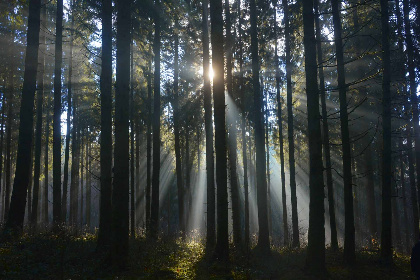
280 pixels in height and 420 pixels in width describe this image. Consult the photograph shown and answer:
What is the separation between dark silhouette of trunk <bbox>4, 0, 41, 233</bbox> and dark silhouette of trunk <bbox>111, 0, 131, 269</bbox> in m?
4.70

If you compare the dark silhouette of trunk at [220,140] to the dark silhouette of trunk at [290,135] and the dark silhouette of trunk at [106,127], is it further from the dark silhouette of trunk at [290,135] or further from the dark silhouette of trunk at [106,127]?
the dark silhouette of trunk at [290,135]

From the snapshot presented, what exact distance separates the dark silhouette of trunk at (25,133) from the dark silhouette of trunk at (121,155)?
4.70 metres

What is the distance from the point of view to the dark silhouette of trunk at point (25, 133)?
10797 mm

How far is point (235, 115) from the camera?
56.1 feet

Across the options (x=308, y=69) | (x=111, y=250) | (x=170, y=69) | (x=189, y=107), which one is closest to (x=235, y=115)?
(x=189, y=107)

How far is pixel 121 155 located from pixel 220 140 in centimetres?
325

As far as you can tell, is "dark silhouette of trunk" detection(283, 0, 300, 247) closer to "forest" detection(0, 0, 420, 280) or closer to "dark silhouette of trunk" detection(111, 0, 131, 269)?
"forest" detection(0, 0, 420, 280)

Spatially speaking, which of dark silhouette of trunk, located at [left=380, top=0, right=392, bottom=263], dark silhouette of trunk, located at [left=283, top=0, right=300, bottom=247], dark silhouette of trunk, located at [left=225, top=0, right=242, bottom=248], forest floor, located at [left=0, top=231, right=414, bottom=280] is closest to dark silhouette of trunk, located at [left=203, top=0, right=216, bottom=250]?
dark silhouette of trunk, located at [left=225, top=0, right=242, bottom=248]

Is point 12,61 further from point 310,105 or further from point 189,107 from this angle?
point 310,105

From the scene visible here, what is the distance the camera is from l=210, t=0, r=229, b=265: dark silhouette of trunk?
9.52 m

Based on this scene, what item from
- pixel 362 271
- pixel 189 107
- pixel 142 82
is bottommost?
pixel 362 271

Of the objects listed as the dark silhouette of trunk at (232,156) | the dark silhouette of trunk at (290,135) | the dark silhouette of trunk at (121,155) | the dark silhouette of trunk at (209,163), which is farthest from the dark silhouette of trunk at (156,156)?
the dark silhouette of trunk at (290,135)

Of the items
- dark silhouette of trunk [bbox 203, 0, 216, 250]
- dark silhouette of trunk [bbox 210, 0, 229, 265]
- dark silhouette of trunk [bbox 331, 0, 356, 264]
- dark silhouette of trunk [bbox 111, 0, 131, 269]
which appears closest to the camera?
dark silhouette of trunk [bbox 111, 0, 131, 269]

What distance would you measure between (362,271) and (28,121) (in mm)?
12953
